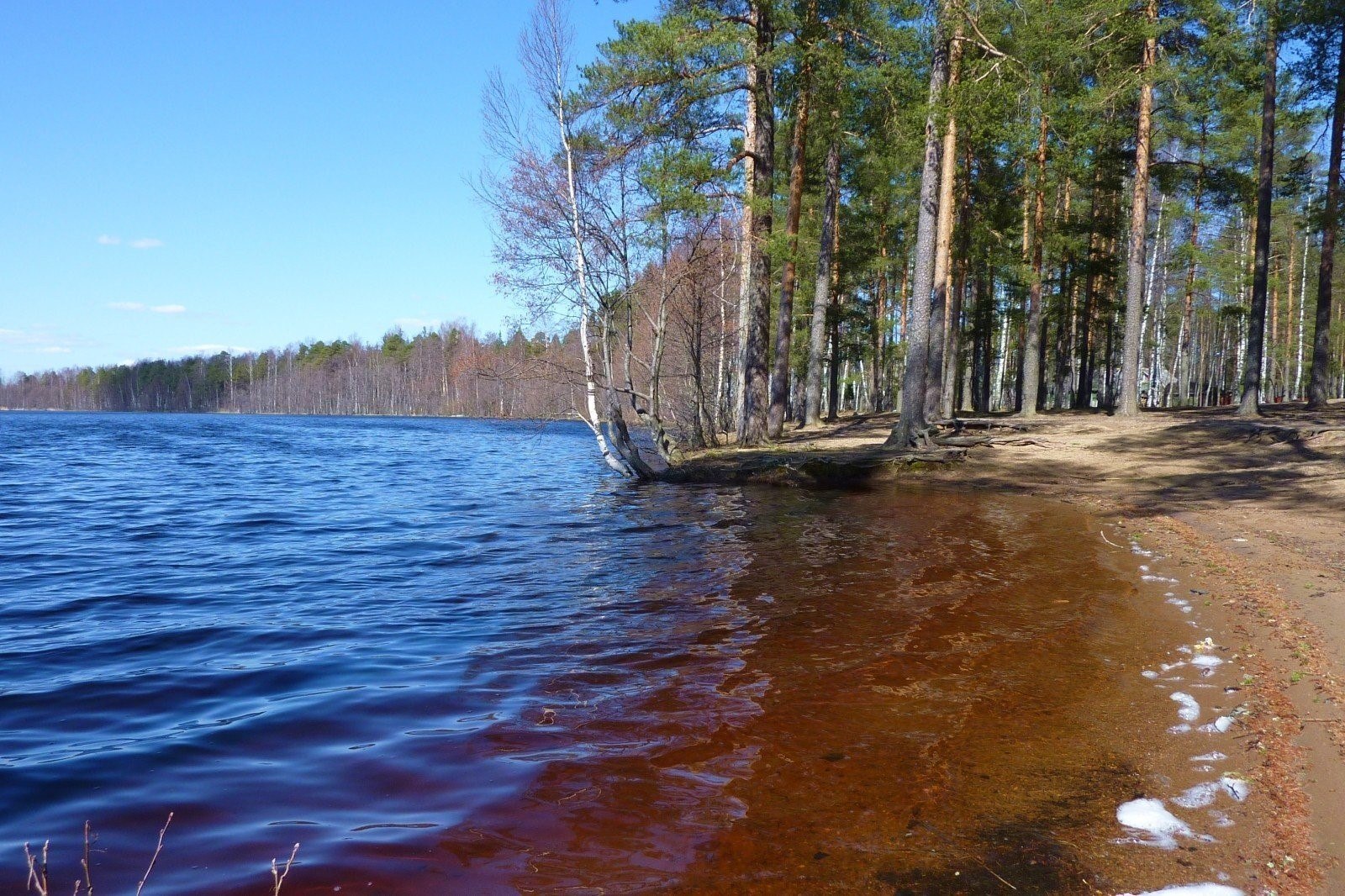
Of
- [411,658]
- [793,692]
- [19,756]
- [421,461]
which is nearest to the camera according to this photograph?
[19,756]

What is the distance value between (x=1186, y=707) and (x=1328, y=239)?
21491 mm

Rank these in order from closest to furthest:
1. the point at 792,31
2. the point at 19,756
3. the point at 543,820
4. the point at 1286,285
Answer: the point at 543,820 < the point at 19,756 < the point at 792,31 < the point at 1286,285

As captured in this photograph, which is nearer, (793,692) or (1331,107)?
(793,692)

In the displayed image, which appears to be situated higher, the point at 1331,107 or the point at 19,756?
the point at 1331,107

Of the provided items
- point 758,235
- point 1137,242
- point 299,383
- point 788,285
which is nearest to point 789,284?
point 788,285

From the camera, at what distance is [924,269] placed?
17.2 m

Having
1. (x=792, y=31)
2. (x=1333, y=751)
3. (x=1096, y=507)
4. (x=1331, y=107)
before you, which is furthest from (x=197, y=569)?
(x=1331, y=107)

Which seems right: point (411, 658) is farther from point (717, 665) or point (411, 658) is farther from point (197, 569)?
point (197, 569)

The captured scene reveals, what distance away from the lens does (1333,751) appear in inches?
160

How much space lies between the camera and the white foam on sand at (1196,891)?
9.96ft

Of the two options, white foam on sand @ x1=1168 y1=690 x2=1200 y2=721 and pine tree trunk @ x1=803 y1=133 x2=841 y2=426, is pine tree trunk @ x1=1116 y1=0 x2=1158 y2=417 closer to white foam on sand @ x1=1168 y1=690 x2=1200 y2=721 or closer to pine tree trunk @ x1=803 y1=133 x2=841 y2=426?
pine tree trunk @ x1=803 y1=133 x2=841 y2=426

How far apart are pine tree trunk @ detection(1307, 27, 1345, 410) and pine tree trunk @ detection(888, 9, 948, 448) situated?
396 inches

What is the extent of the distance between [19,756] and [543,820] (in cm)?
315

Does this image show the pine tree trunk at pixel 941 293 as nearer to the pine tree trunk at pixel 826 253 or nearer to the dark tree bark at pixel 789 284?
the pine tree trunk at pixel 826 253
